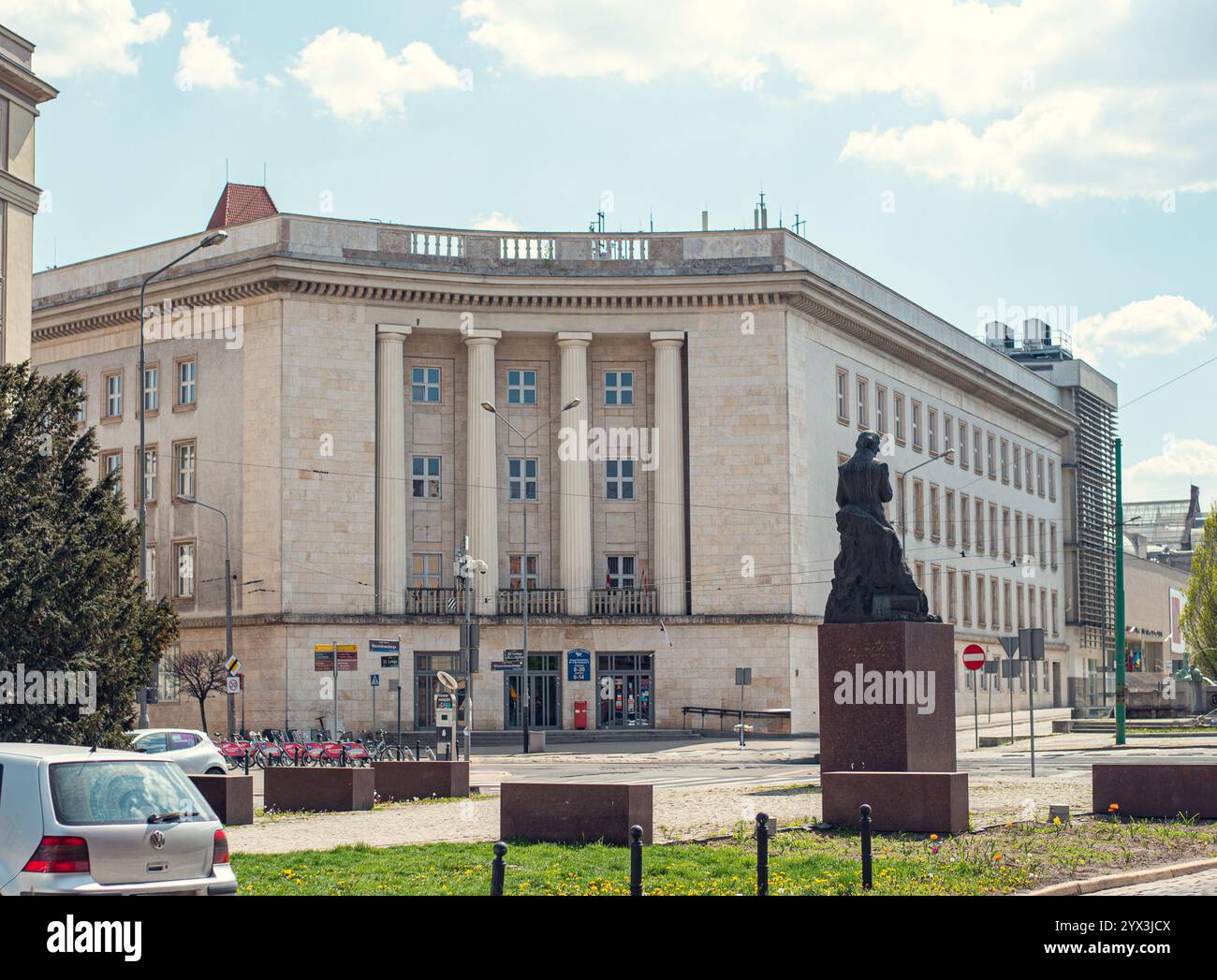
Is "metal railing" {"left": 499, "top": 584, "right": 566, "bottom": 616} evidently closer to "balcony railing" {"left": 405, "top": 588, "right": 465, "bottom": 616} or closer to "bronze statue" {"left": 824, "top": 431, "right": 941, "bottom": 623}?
"balcony railing" {"left": 405, "top": 588, "right": 465, "bottom": 616}

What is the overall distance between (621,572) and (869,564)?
128 ft

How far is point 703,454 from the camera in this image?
61531mm

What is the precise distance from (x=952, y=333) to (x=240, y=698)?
41.0m

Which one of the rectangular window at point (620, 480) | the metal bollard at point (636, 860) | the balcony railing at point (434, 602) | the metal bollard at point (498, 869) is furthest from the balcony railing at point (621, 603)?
the metal bollard at point (498, 869)

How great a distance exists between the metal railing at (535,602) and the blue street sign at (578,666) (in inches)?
65.5

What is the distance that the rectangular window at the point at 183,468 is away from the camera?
2431 inches

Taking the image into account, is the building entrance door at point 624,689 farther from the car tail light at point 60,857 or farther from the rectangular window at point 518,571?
the car tail light at point 60,857

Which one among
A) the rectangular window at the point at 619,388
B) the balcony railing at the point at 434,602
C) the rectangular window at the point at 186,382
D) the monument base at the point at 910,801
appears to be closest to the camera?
the monument base at the point at 910,801

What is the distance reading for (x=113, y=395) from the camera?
64.8 m

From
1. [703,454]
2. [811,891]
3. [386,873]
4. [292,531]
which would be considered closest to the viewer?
[811,891]

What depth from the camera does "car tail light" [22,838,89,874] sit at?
10555 mm

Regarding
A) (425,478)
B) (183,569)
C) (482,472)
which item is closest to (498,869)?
(482,472)
